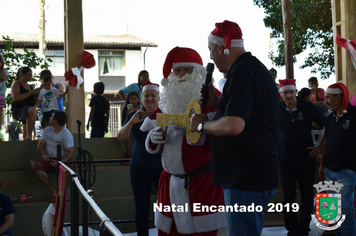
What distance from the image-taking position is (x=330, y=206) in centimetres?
Result: 488

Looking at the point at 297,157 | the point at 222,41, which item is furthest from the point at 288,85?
the point at 222,41

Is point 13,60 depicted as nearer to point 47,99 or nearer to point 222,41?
point 47,99

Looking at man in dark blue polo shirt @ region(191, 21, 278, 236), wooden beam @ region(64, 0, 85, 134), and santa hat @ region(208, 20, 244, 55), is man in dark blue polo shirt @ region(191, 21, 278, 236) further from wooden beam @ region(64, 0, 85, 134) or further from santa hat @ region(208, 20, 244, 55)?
wooden beam @ region(64, 0, 85, 134)

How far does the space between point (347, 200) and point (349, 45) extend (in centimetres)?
396

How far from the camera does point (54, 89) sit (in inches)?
301

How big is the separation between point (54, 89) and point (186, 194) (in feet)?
16.9

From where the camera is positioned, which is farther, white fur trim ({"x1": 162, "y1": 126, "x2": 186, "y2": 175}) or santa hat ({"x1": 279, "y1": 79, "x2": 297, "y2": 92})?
santa hat ({"x1": 279, "y1": 79, "x2": 297, "y2": 92})

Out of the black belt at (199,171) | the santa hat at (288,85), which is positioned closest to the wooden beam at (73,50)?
the santa hat at (288,85)

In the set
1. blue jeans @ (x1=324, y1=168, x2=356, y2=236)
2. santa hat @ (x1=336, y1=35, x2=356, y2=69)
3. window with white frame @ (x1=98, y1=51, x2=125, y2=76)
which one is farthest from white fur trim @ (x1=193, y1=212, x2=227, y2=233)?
window with white frame @ (x1=98, y1=51, x2=125, y2=76)

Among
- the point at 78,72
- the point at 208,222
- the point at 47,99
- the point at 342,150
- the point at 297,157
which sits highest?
the point at 78,72

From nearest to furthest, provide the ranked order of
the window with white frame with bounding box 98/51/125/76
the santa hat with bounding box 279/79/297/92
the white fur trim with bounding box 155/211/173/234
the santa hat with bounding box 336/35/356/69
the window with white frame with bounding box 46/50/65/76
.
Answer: the white fur trim with bounding box 155/211/173/234 < the santa hat with bounding box 279/79/297/92 < the santa hat with bounding box 336/35/356/69 < the window with white frame with bounding box 46/50/65/76 < the window with white frame with bounding box 98/51/125/76

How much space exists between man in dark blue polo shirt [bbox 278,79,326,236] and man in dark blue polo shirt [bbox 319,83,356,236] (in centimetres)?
37

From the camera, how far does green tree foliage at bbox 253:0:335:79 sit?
13.4 metres

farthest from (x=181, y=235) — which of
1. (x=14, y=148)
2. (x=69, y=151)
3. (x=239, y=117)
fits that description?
(x=14, y=148)
